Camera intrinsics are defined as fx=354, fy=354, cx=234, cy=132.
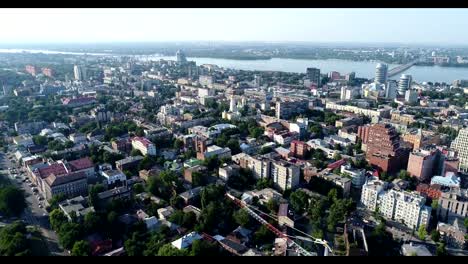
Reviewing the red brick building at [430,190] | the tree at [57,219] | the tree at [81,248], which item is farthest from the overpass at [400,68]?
the tree at [81,248]

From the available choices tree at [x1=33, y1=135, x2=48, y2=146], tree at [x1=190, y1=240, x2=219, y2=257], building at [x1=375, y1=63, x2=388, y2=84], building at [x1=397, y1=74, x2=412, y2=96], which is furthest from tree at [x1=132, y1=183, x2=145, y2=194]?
building at [x1=375, y1=63, x2=388, y2=84]

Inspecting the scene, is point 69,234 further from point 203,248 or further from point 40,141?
point 40,141

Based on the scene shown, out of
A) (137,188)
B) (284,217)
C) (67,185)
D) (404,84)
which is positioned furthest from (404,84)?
(67,185)

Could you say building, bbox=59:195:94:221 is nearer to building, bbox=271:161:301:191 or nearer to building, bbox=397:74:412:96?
building, bbox=271:161:301:191

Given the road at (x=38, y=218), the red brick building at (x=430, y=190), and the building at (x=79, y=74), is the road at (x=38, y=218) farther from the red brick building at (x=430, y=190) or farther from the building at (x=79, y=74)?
the building at (x=79, y=74)

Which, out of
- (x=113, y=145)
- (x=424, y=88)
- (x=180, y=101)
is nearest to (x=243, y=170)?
(x=113, y=145)
